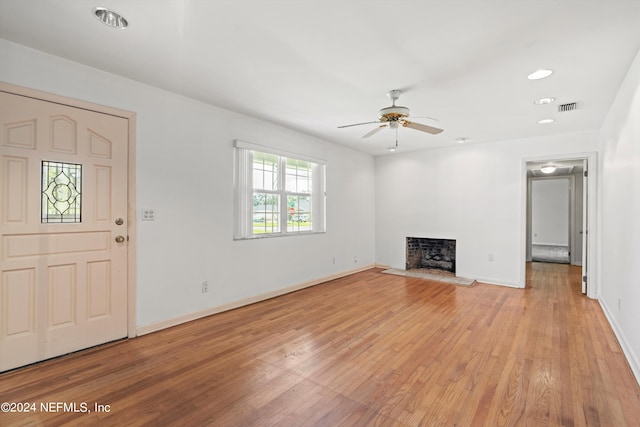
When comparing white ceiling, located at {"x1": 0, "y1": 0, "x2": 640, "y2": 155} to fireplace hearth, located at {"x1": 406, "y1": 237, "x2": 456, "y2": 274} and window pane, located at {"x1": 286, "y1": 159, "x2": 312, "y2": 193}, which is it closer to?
window pane, located at {"x1": 286, "y1": 159, "x2": 312, "y2": 193}

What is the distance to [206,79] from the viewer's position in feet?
9.70

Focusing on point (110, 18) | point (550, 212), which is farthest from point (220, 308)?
Answer: point (550, 212)

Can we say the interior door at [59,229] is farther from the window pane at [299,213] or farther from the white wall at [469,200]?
the white wall at [469,200]

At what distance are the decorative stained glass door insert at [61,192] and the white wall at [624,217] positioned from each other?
4708 mm

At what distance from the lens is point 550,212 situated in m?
9.57

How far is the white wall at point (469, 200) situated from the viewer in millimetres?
5109

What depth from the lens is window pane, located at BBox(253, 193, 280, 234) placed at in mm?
4320

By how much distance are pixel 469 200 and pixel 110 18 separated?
567 cm

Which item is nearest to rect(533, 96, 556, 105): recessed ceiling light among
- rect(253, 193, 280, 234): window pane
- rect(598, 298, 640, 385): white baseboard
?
rect(598, 298, 640, 385): white baseboard

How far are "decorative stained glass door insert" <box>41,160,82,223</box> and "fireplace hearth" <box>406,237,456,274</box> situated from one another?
562 cm

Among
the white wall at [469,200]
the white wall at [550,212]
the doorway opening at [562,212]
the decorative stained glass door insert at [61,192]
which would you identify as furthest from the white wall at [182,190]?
the white wall at [550,212]

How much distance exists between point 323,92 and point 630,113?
9.06 ft

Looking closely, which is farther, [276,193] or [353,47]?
[276,193]

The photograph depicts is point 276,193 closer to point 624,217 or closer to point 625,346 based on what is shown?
point 624,217
